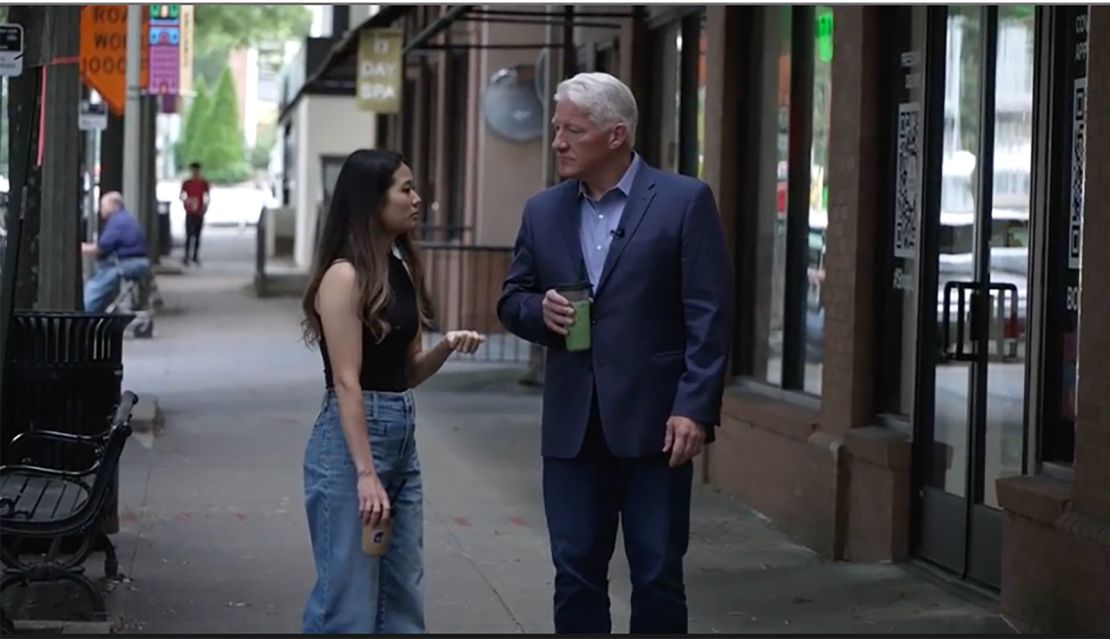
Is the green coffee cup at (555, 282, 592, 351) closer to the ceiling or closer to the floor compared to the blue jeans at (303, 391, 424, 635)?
closer to the ceiling

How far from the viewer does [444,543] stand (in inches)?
390

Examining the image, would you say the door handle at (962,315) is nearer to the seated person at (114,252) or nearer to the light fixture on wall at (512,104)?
the light fixture on wall at (512,104)

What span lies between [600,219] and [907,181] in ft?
12.1

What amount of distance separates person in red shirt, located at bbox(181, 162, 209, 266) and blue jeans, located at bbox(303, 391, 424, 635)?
106ft

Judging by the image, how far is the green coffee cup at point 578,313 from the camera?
5.48 m

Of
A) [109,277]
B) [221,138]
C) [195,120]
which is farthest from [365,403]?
[195,120]

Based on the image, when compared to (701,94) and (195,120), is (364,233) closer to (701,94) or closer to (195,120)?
(701,94)

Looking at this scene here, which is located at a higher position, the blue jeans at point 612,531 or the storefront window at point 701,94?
the storefront window at point 701,94

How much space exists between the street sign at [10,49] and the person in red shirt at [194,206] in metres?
31.1

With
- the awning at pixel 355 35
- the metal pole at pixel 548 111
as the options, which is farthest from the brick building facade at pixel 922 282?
the awning at pixel 355 35

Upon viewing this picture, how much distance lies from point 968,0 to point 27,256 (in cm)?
575

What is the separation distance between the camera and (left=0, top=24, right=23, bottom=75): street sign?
6.52 m

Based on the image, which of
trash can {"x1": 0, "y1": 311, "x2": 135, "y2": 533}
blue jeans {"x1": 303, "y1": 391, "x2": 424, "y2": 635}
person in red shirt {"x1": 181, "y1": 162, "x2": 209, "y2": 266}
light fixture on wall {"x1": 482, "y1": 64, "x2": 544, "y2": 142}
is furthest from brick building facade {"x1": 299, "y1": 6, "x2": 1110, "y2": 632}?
person in red shirt {"x1": 181, "y1": 162, "x2": 209, "y2": 266}

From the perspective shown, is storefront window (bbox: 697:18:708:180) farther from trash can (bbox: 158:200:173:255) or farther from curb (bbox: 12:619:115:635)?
trash can (bbox: 158:200:173:255)
